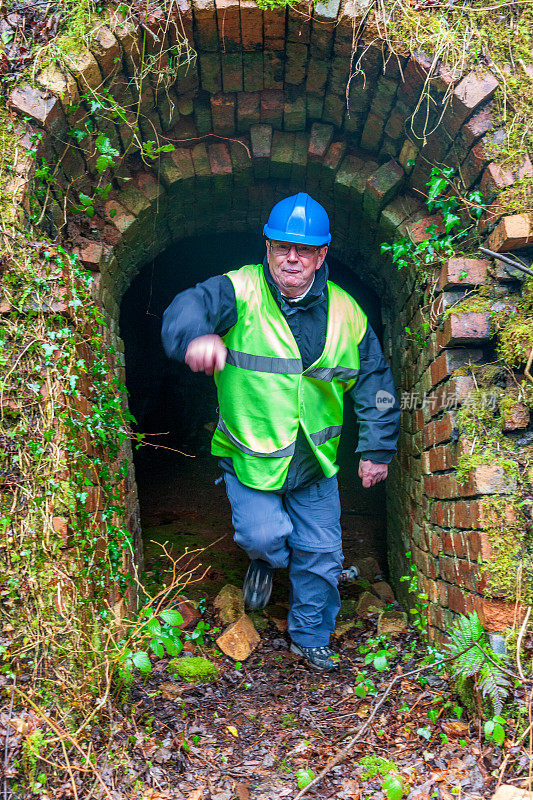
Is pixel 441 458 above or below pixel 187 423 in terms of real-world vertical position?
below

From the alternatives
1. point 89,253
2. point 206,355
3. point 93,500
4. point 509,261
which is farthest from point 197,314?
point 509,261

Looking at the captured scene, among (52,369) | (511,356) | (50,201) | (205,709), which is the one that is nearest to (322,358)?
(511,356)

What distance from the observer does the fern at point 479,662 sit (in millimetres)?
2212

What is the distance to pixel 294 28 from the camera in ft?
9.49

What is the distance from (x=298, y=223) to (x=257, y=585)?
204 centimetres

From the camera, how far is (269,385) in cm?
298

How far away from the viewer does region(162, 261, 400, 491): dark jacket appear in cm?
268

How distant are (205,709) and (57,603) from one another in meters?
0.97

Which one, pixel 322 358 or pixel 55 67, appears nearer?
pixel 55 67

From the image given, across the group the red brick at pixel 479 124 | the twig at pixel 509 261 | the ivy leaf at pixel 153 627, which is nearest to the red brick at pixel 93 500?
the ivy leaf at pixel 153 627

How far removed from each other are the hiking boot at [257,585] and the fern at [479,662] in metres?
1.23

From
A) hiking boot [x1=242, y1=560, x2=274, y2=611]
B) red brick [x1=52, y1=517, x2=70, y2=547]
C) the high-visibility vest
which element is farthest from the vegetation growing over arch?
hiking boot [x1=242, y1=560, x2=274, y2=611]

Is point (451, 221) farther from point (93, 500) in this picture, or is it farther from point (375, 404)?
point (93, 500)

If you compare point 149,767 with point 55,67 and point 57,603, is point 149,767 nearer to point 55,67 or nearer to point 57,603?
point 57,603
